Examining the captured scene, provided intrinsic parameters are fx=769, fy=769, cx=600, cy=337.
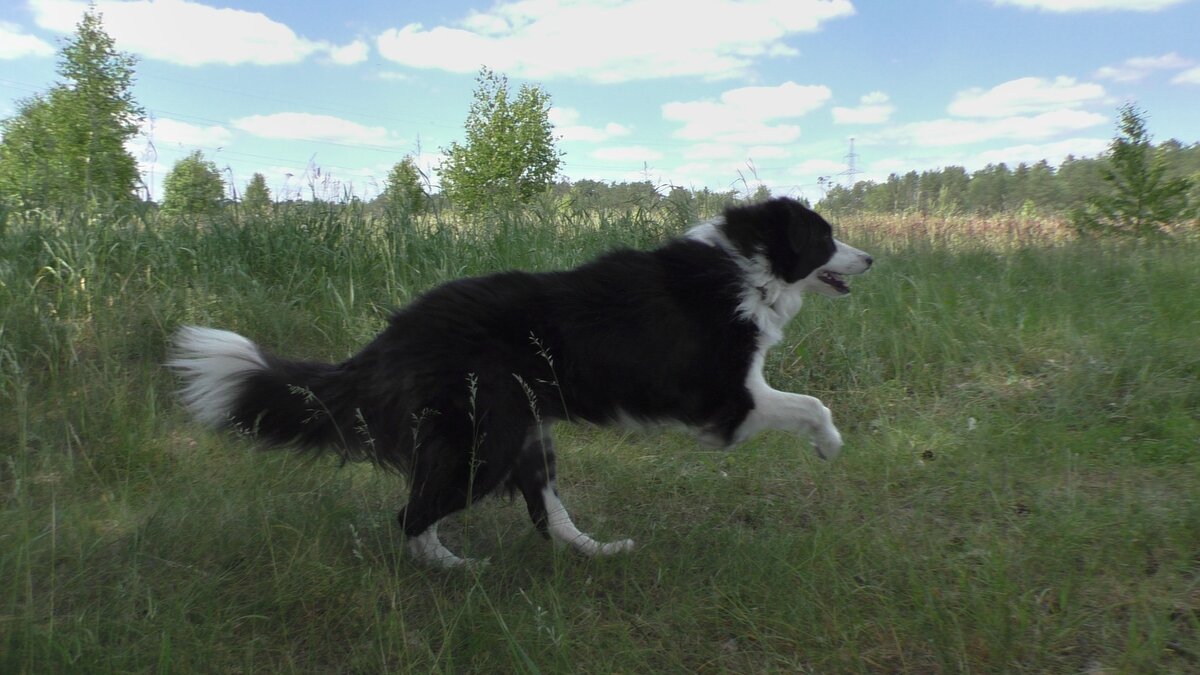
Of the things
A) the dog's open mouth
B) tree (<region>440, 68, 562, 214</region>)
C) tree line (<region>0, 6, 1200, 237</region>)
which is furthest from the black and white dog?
tree (<region>440, 68, 562, 214</region>)

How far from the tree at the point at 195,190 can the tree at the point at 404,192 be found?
55.5 inches

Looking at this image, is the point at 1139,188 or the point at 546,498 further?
the point at 1139,188

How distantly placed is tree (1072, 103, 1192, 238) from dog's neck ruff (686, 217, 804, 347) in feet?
22.4

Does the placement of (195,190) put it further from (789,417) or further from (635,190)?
(789,417)

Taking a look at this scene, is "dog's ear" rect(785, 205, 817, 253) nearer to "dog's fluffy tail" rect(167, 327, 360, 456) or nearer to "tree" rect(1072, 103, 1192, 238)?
"dog's fluffy tail" rect(167, 327, 360, 456)

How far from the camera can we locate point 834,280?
4.16 meters

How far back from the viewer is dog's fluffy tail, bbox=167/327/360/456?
316 cm

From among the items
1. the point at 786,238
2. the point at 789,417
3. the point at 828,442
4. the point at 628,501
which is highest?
the point at 786,238

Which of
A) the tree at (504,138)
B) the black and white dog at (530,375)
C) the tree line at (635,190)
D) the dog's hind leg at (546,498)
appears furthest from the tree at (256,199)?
the tree at (504,138)

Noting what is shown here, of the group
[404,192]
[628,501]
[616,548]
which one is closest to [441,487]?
[616,548]

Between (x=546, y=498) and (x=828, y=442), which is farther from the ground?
(x=828, y=442)

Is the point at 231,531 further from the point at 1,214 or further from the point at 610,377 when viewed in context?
the point at 1,214

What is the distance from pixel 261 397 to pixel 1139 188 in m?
9.41

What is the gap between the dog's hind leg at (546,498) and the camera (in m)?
3.19
